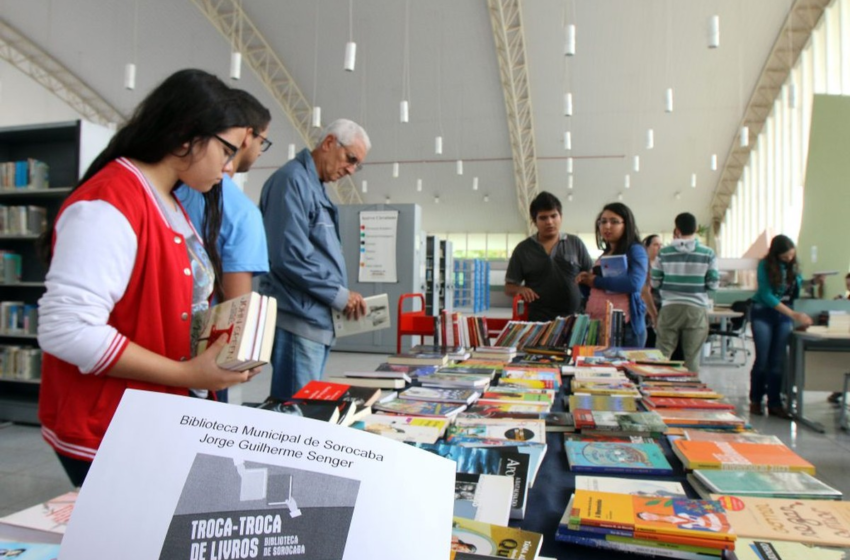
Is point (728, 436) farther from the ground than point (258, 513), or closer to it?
closer to it

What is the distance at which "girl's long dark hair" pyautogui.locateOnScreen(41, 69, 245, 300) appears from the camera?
0.97 metres

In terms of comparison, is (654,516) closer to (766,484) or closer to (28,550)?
(766,484)

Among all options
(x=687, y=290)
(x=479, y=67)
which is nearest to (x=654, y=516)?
(x=687, y=290)

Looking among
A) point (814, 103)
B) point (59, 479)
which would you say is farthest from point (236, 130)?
point (814, 103)

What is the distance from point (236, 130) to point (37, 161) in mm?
3844

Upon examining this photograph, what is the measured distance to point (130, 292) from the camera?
2.98ft

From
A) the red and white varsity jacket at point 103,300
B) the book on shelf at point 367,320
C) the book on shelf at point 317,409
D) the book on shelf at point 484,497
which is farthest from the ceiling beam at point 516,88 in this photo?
the book on shelf at point 484,497

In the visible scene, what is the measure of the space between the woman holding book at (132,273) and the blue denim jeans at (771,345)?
4.36 metres

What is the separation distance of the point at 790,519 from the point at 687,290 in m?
3.28

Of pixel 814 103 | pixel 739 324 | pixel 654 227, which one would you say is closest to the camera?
pixel 814 103

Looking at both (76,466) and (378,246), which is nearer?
(76,466)

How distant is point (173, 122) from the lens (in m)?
0.97

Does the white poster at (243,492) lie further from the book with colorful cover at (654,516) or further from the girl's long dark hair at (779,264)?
A: the girl's long dark hair at (779,264)

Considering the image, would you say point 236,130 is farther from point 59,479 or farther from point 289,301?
point 59,479
